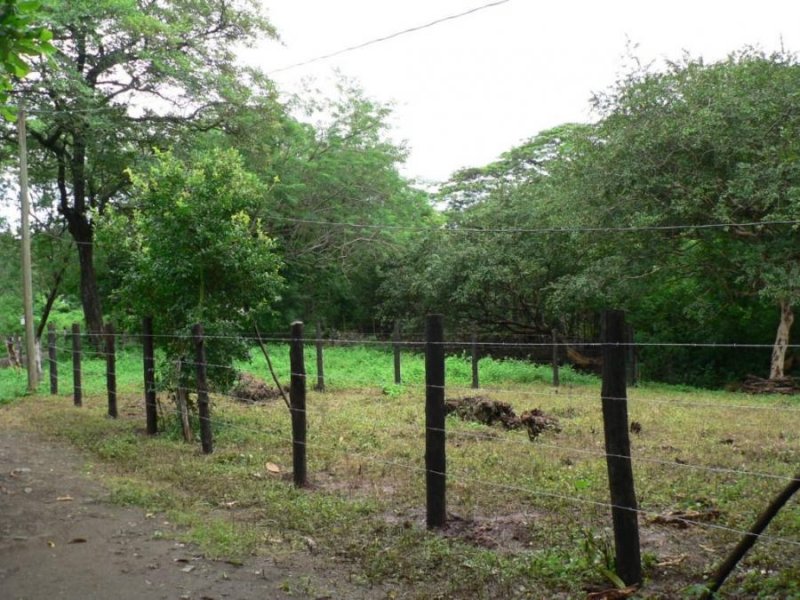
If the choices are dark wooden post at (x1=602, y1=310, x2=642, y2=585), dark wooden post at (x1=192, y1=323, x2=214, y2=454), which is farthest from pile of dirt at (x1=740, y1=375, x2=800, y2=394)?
dark wooden post at (x1=602, y1=310, x2=642, y2=585)

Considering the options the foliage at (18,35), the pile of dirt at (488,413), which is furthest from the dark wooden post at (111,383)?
the foliage at (18,35)

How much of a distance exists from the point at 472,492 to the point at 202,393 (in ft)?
12.5

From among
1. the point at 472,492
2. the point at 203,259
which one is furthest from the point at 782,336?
the point at 203,259

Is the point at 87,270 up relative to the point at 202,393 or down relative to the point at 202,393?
up

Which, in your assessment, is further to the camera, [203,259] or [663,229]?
[663,229]

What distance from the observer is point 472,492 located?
20.2 ft

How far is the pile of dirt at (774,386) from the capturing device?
16.4 meters

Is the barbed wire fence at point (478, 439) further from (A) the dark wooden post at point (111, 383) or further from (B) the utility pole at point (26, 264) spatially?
(B) the utility pole at point (26, 264)

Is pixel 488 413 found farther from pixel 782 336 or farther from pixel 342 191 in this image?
pixel 342 191

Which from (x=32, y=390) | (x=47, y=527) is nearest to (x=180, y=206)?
(x=47, y=527)

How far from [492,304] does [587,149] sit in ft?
25.2

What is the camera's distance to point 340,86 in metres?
25.1

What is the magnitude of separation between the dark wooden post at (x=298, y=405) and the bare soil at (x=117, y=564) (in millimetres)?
1303

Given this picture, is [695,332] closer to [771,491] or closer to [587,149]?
[587,149]
